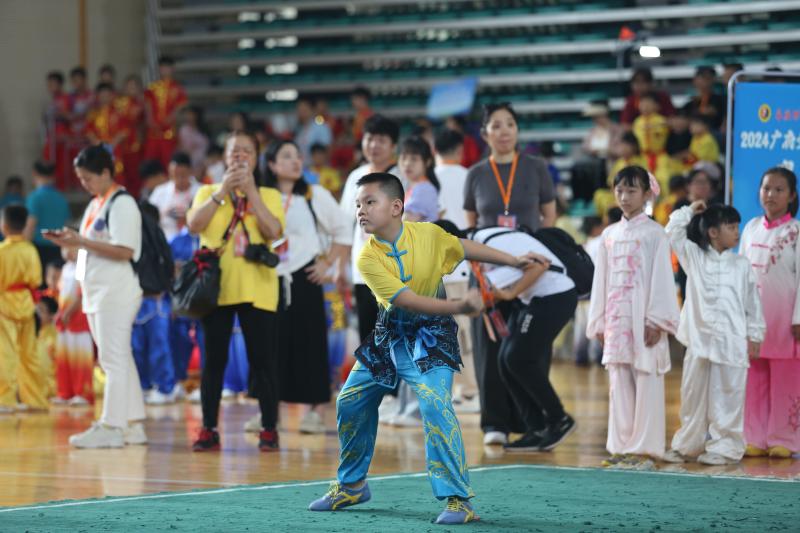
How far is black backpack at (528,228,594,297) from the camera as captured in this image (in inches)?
276

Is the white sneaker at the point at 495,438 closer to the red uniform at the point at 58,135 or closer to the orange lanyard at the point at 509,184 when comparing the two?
the orange lanyard at the point at 509,184

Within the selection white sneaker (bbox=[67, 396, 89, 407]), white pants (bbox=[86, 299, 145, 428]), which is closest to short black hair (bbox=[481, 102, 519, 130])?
white pants (bbox=[86, 299, 145, 428])

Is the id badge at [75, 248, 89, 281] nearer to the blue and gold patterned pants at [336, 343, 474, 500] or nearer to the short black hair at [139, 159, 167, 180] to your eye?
the blue and gold patterned pants at [336, 343, 474, 500]

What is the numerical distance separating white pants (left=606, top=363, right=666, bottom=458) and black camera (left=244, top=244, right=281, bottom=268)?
1.82 m

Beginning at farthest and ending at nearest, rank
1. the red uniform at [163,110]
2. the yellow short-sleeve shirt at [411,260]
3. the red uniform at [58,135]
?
the red uniform at [58,135]
the red uniform at [163,110]
the yellow short-sleeve shirt at [411,260]

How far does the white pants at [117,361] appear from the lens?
715cm

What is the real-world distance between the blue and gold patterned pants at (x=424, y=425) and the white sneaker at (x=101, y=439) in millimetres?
2628

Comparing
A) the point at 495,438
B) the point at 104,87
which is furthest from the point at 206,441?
the point at 104,87

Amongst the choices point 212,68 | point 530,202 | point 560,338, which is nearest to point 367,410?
point 530,202

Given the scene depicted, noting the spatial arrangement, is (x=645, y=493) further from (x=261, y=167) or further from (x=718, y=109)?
(x=718, y=109)

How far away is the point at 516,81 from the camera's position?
1574 centimetres

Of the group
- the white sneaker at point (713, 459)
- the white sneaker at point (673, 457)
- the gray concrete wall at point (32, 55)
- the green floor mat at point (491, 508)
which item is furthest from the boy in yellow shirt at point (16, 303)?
the gray concrete wall at point (32, 55)

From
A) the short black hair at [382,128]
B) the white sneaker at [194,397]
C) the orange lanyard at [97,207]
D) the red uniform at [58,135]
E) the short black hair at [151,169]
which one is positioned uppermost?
the red uniform at [58,135]

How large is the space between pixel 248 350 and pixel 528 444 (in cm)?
155
